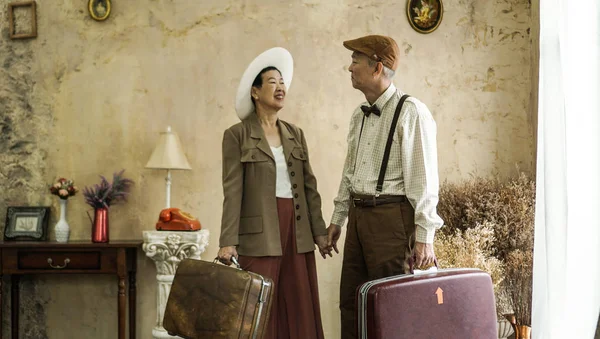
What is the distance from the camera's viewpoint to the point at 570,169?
1.84 meters

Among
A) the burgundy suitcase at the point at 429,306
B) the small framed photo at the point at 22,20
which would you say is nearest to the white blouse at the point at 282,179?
the burgundy suitcase at the point at 429,306

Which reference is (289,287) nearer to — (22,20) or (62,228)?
(62,228)

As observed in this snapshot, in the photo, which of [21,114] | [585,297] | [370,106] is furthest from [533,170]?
→ [21,114]

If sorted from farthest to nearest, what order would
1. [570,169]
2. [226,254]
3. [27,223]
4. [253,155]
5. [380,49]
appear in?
[27,223]
[253,155]
[226,254]
[380,49]
[570,169]

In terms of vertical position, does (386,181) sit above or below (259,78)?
below

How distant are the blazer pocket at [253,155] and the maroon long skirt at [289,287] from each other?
9.1 inches

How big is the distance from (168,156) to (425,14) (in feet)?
7.46

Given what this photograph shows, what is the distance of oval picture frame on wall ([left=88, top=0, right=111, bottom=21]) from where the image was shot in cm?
502

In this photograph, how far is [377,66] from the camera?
Answer: 3.01 meters

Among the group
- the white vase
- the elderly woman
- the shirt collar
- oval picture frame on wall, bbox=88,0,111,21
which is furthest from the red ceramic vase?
the shirt collar

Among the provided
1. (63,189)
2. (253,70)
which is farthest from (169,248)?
(253,70)

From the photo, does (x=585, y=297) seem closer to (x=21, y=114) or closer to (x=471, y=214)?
(x=471, y=214)

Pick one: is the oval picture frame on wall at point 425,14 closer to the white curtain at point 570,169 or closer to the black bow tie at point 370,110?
the black bow tie at point 370,110

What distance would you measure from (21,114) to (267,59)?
2655 mm
